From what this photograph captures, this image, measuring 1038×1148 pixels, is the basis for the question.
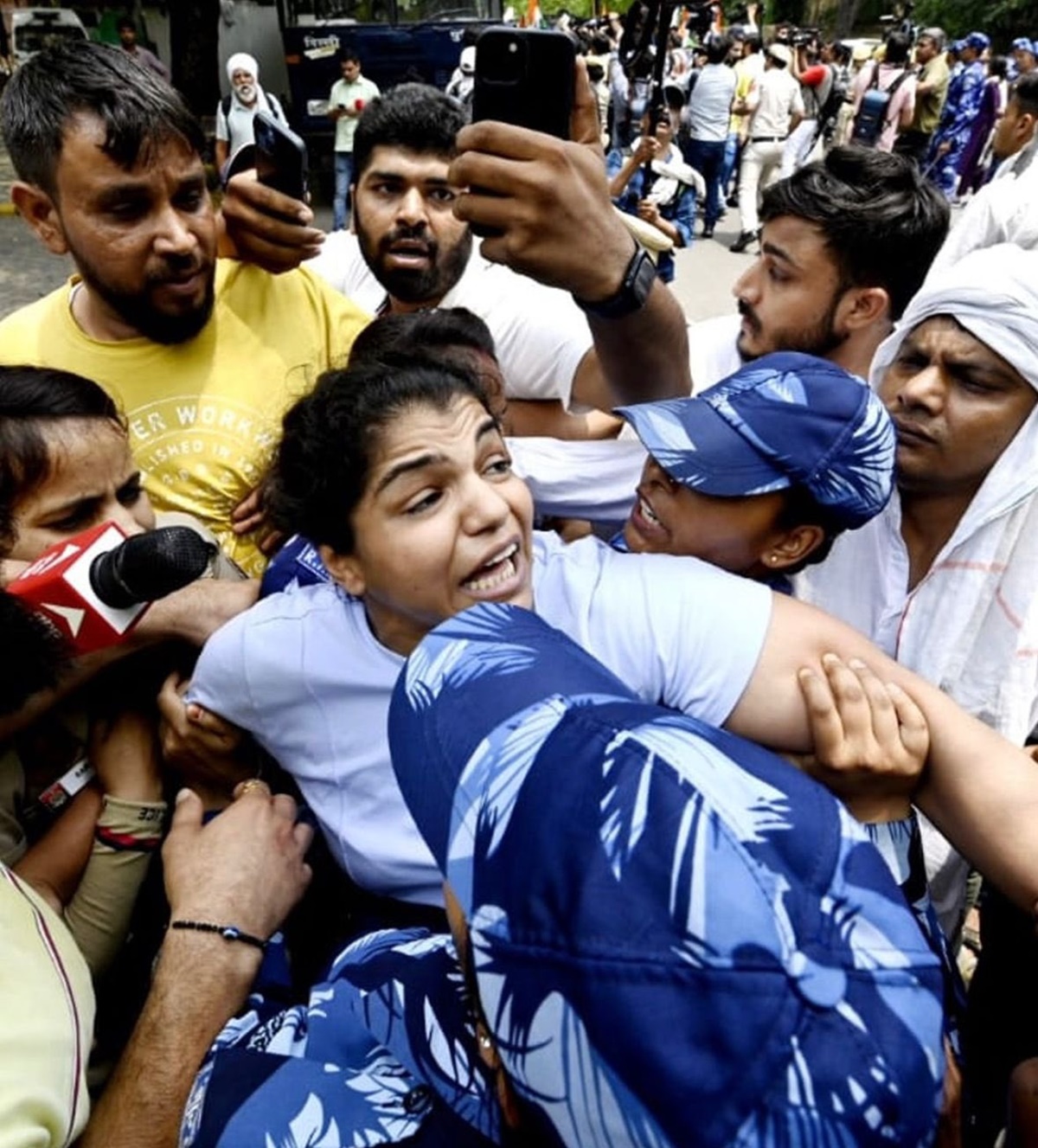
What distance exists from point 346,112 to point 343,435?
10.2 m

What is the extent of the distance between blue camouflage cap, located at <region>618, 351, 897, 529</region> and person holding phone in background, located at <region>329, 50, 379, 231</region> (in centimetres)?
940

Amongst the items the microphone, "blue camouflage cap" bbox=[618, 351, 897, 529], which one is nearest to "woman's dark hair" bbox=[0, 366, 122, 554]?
the microphone

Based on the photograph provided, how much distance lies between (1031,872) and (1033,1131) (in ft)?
1.22

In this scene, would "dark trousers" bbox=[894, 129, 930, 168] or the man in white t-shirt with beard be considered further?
"dark trousers" bbox=[894, 129, 930, 168]

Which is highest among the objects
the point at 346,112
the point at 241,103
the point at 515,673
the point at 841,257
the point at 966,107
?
the point at 515,673

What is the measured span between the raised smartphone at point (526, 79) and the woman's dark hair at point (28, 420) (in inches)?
35.1

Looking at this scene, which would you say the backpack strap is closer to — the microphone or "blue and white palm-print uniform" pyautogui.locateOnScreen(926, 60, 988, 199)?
"blue and white palm-print uniform" pyautogui.locateOnScreen(926, 60, 988, 199)

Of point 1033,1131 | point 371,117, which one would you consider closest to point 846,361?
point 371,117

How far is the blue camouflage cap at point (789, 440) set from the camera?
1.45m

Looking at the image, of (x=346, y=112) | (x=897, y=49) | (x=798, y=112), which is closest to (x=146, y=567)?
(x=346, y=112)

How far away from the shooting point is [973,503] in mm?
1845

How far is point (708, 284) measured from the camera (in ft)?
28.4

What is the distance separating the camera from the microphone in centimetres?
124

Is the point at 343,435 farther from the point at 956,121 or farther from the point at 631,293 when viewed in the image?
the point at 956,121
